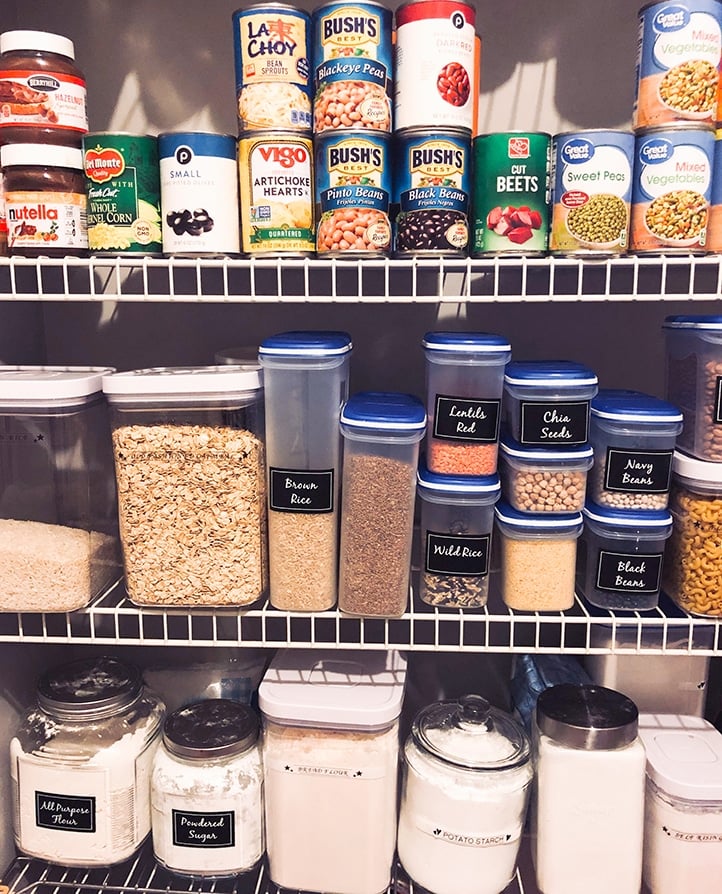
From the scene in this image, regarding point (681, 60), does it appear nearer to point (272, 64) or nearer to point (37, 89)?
point (272, 64)

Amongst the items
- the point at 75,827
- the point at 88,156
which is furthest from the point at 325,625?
the point at 88,156

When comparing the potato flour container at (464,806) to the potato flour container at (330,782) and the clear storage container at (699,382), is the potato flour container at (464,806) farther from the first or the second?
the clear storage container at (699,382)

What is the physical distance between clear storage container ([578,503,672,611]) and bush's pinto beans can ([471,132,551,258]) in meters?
0.39

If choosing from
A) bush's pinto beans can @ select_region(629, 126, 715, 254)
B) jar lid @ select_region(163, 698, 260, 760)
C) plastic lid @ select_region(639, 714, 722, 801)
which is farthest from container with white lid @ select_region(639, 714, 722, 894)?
bush's pinto beans can @ select_region(629, 126, 715, 254)

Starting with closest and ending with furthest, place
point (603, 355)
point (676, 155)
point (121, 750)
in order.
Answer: point (676, 155), point (121, 750), point (603, 355)

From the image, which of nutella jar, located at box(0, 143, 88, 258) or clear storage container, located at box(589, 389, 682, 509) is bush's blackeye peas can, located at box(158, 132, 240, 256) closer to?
nutella jar, located at box(0, 143, 88, 258)

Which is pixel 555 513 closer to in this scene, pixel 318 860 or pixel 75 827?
pixel 318 860

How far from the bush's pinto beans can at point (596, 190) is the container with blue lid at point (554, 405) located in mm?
169

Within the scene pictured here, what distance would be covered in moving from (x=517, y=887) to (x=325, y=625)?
526 millimetres

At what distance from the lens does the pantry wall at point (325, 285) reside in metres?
1.28

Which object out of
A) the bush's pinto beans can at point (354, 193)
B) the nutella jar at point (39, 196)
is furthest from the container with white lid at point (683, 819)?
the nutella jar at point (39, 196)

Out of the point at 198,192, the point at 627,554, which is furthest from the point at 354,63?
the point at 627,554

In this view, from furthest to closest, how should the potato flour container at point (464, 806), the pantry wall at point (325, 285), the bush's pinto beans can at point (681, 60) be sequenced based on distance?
the pantry wall at point (325, 285) < the potato flour container at point (464, 806) < the bush's pinto beans can at point (681, 60)

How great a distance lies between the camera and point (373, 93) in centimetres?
104
